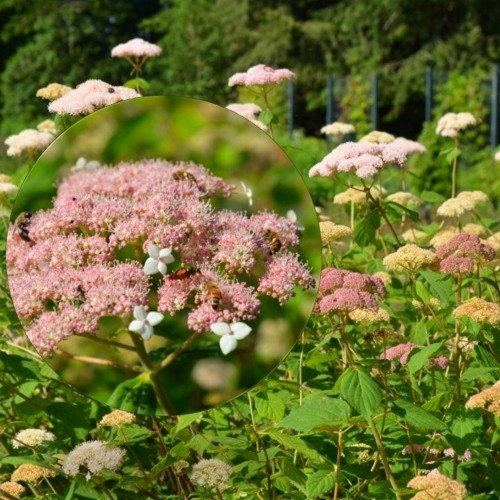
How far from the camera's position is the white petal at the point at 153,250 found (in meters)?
1.69

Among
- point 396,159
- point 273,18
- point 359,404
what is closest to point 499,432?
point 359,404

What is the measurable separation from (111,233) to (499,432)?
3.54ft

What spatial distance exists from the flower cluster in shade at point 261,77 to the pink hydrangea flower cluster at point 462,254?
33.2 inches

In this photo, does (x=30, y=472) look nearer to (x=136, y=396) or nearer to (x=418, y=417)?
(x=136, y=396)

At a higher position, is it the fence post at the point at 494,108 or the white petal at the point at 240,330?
the white petal at the point at 240,330

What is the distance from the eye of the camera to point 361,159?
9.14ft

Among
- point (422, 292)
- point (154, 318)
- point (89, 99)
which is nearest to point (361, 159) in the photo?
point (422, 292)

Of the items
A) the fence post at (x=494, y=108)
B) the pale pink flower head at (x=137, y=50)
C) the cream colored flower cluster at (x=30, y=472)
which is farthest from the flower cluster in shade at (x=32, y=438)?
the fence post at (x=494, y=108)

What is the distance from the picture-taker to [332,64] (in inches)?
1050

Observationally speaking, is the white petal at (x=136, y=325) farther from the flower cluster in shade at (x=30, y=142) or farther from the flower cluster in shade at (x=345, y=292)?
the flower cluster in shade at (x=30, y=142)

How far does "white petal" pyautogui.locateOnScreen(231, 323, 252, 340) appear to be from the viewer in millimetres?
1687

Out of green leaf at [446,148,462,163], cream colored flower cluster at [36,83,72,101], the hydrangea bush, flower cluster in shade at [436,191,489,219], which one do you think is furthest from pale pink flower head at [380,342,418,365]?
green leaf at [446,148,462,163]

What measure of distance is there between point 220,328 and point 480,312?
760mm

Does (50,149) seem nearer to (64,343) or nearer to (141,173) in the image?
(141,173)
